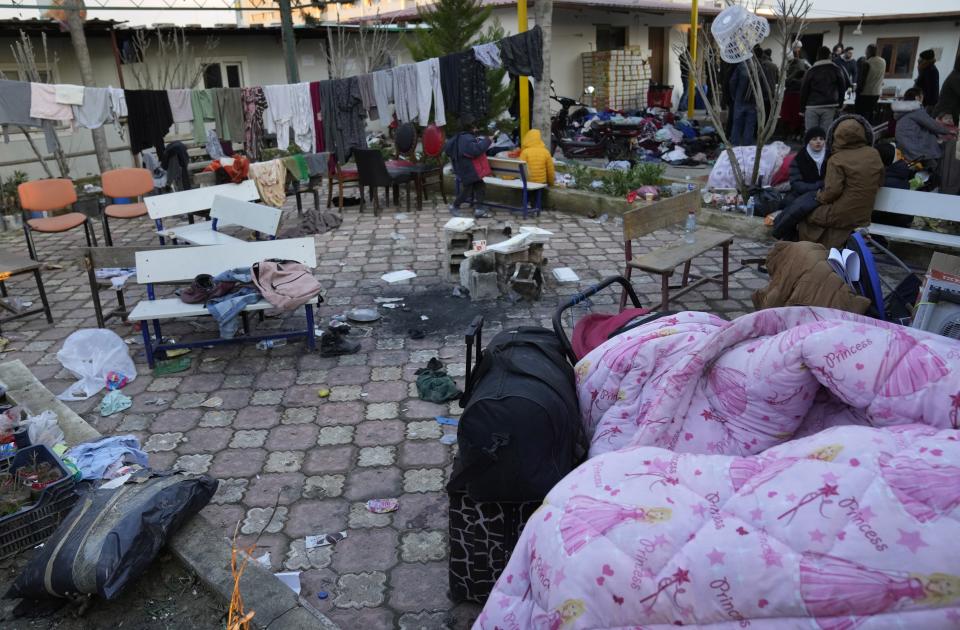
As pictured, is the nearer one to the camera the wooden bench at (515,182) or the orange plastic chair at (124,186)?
the orange plastic chair at (124,186)

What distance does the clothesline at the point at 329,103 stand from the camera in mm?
9289

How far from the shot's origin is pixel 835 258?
163 inches

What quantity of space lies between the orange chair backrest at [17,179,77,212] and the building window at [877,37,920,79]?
20316 mm

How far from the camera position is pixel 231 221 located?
7.75 meters

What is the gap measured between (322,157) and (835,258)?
25.7 ft

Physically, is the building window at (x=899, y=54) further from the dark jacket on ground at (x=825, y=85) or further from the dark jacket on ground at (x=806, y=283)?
the dark jacket on ground at (x=806, y=283)

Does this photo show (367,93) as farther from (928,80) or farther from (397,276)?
(928,80)

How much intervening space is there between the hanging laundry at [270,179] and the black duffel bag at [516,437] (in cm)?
729

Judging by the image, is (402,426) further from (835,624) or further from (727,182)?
(727,182)

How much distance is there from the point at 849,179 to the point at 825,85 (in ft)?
17.7

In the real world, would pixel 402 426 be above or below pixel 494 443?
below

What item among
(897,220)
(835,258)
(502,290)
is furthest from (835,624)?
(897,220)

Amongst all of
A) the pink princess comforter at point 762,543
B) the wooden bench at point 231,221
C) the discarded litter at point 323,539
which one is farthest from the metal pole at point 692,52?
the pink princess comforter at point 762,543

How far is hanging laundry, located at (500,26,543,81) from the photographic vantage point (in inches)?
376
